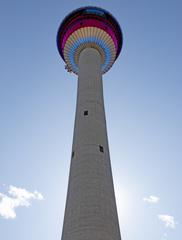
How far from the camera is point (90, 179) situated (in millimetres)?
22422

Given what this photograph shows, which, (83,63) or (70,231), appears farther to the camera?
(83,63)

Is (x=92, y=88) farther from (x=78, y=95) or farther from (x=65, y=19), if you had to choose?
(x=65, y=19)

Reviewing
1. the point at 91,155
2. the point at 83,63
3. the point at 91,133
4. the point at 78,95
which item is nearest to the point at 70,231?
the point at 91,155

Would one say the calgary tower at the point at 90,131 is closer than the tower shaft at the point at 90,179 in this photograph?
No

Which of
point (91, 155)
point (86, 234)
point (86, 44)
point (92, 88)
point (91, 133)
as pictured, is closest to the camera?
point (86, 234)

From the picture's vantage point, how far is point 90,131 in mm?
25641

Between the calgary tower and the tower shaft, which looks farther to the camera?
the calgary tower

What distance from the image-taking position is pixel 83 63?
33.2m

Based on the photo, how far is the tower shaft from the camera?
797 inches

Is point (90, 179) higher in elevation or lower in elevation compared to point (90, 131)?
lower

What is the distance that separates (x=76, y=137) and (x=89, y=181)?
4.92 meters

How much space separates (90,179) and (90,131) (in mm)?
4647

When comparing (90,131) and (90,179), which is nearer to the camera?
(90,179)

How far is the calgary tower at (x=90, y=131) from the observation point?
2059 centimetres
